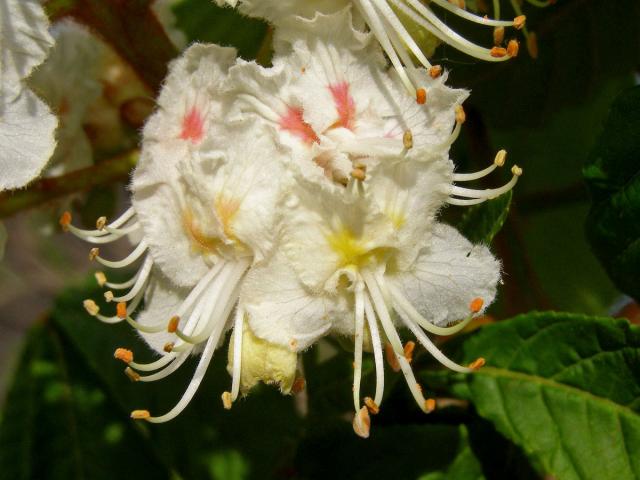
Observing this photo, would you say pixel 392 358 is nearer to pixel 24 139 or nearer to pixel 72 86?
pixel 24 139

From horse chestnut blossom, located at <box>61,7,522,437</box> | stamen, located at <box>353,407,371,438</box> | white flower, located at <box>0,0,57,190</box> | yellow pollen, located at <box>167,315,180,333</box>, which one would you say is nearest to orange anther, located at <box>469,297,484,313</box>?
horse chestnut blossom, located at <box>61,7,522,437</box>

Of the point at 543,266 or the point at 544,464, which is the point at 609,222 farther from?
the point at 543,266

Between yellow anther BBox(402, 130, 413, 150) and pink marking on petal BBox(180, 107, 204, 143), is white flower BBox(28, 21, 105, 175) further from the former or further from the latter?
yellow anther BBox(402, 130, 413, 150)

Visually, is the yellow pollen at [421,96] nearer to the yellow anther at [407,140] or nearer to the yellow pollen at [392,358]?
the yellow anther at [407,140]

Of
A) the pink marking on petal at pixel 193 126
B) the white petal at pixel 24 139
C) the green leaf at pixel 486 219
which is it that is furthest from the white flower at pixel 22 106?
the green leaf at pixel 486 219

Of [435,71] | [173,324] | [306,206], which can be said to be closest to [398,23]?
[435,71]

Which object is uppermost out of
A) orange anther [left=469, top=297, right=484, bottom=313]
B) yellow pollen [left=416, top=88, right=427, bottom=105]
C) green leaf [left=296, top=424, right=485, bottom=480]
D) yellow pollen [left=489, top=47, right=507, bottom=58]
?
yellow pollen [left=416, top=88, right=427, bottom=105]

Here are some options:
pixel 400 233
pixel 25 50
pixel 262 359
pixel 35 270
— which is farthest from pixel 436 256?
pixel 35 270
